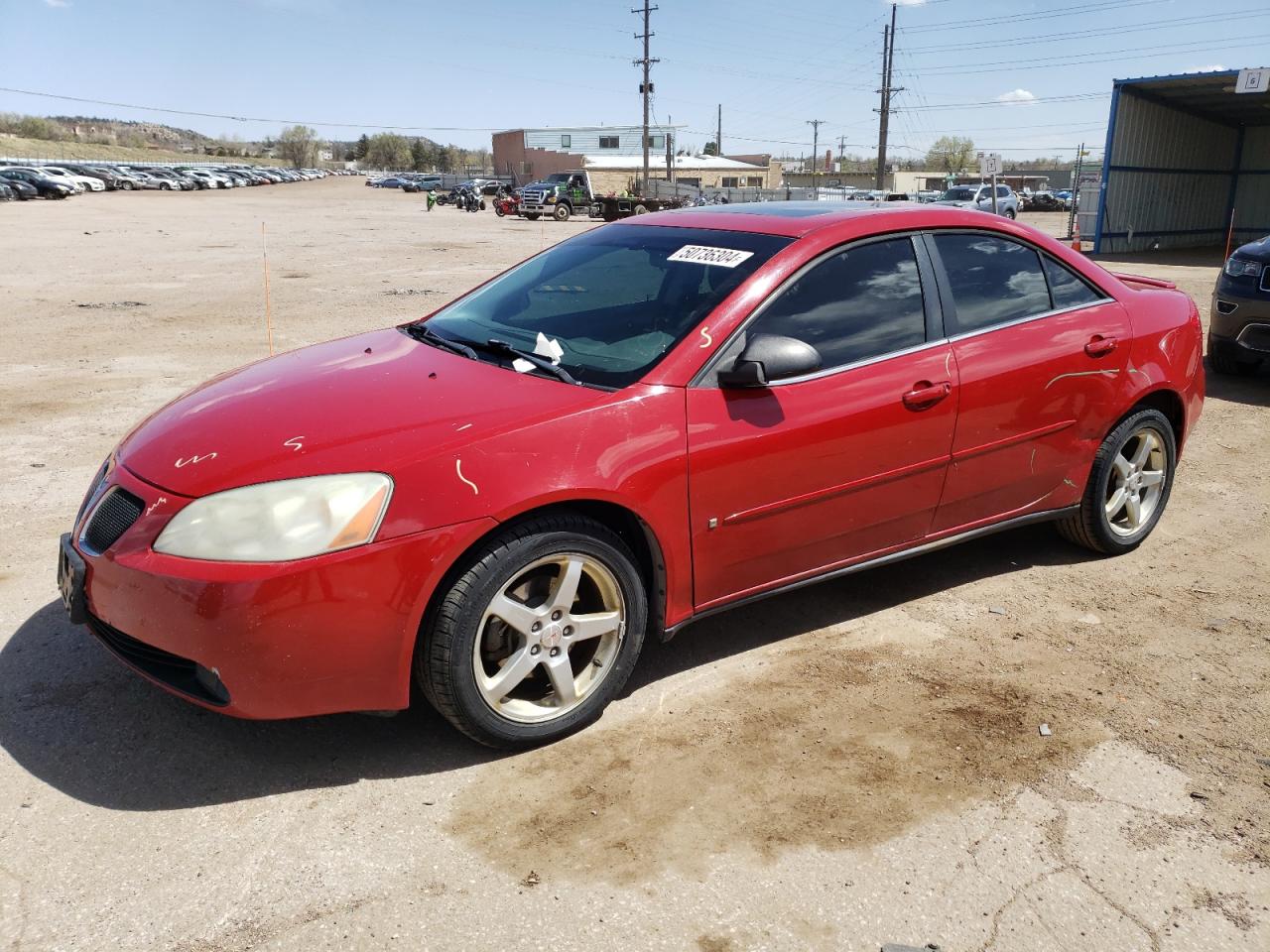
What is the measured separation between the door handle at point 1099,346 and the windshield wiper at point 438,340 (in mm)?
2547

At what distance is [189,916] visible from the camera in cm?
237

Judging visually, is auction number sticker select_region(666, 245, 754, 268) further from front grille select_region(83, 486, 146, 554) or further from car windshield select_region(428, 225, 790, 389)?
front grille select_region(83, 486, 146, 554)

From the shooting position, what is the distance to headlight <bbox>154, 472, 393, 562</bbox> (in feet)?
8.62

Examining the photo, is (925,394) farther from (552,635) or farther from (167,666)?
(167,666)

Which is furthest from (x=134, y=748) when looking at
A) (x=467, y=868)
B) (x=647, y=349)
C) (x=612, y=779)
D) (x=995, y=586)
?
A: (x=995, y=586)

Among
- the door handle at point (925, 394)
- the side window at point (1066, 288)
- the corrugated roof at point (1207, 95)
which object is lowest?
the door handle at point (925, 394)

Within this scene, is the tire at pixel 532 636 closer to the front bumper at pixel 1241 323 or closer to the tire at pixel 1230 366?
the front bumper at pixel 1241 323

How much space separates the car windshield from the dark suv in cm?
628

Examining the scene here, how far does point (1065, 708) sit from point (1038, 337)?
1.50m

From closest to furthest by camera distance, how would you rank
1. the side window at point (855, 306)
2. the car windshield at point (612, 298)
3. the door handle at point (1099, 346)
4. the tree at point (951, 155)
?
the car windshield at point (612, 298)
the side window at point (855, 306)
the door handle at point (1099, 346)
the tree at point (951, 155)

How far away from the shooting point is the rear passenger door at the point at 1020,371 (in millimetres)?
3848

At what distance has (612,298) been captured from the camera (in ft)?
12.3

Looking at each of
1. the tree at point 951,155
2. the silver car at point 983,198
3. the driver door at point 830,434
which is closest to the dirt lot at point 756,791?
the driver door at point 830,434

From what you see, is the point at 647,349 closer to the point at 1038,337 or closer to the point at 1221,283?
the point at 1038,337
